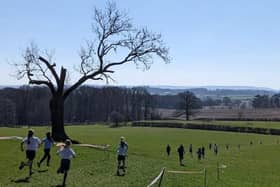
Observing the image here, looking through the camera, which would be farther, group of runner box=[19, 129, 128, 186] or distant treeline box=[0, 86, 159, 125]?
distant treeline box=[0, 86, 159, 125]

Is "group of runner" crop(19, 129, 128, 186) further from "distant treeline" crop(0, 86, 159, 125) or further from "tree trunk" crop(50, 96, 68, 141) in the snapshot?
"distant treeline" crop(0, 86, 159, 125)

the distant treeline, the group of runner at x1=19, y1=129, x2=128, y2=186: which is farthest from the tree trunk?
the distant treeline

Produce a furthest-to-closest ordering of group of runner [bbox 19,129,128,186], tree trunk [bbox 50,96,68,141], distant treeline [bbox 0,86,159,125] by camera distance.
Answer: distant treeline [bbox 0,86,159,125] < tree trunk [bbox 50,96,68,141] < group of runner [bbox 19,129,128,186]

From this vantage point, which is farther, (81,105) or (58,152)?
(81,105)

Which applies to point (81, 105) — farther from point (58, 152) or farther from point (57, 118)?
point (58, 152)

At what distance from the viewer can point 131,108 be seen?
191 m

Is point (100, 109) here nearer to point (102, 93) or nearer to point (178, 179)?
point (102, 93)

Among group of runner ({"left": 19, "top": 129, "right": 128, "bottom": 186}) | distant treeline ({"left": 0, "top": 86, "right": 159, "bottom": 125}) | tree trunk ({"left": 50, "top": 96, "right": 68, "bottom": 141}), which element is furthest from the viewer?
distant treeline ({"left": 0, "top": 86, "right": 159, "bottom": 125})

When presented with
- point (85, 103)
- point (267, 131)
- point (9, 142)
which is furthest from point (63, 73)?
point (85, 103)

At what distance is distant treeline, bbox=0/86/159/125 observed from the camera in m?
150

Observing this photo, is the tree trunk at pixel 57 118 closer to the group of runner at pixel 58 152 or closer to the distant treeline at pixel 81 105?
the group of runner at pixel 58 152

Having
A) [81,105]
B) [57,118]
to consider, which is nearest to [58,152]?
[57,118]

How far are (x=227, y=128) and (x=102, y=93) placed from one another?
76.5 metres

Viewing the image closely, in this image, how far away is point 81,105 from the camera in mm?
175875
